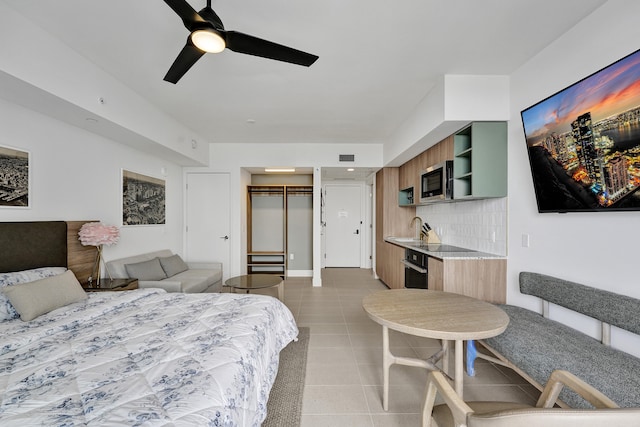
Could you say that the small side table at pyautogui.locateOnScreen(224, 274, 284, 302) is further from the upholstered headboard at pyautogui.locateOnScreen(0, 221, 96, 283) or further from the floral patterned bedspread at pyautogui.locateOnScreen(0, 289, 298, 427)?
the upholstered headboard at pyautogui.locateOnScreen(0, 221, 96, 283)

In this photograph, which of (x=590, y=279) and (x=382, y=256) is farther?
(x=382, y=256)

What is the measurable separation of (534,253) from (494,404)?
5.28 ft

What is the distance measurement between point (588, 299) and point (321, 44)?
2609 mm

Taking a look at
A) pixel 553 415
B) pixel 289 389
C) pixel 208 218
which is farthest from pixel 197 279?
pixel 553 415

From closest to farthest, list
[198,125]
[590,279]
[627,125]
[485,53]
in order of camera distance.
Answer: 1. [627,125]
2. [590,279]
3. [485,53]
4. [198,125]

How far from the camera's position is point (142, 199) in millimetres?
3711

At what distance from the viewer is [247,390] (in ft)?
4.13

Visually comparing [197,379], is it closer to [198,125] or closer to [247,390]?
[247,390]

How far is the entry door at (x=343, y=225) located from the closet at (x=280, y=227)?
2.52 ft

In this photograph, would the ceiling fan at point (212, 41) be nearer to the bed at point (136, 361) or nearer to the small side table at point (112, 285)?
the bed at point (136, 361)

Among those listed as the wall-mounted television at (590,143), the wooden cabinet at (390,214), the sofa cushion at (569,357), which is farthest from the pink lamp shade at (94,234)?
the wall-mounted television at (590,143)

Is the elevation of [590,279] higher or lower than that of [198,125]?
lower

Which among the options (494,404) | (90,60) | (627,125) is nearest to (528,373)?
(494,404)

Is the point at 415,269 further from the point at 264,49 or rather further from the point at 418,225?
the point at 264,49
